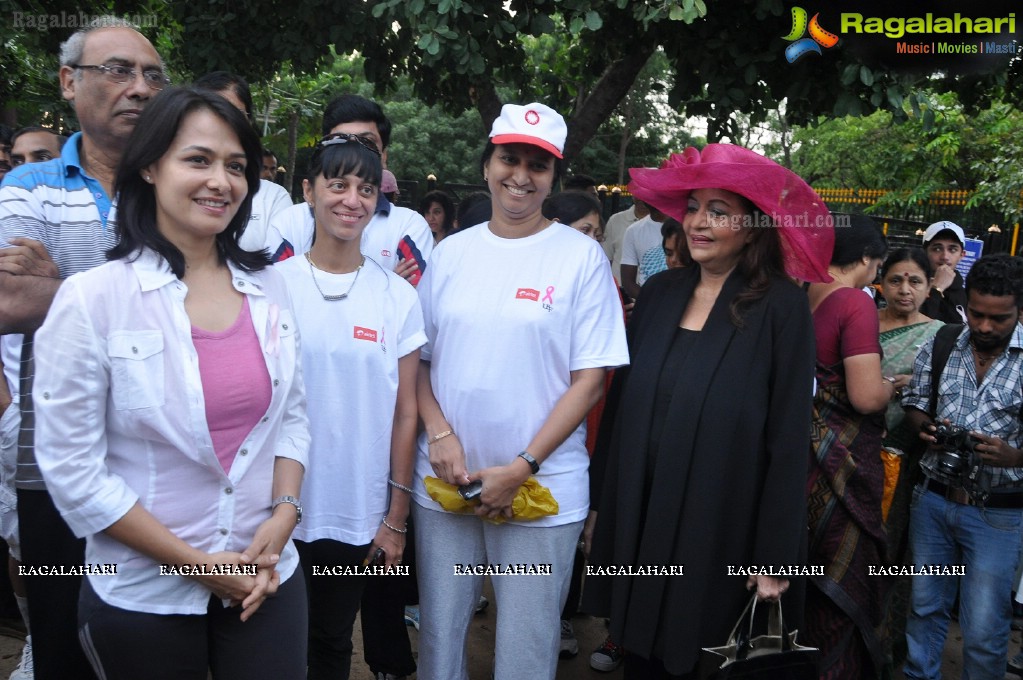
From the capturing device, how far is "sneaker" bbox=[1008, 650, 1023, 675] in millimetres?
3980

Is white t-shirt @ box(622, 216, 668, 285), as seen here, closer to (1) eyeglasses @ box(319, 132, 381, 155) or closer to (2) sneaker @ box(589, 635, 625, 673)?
(2) sneaker @ box(589, 635, 625, 673)

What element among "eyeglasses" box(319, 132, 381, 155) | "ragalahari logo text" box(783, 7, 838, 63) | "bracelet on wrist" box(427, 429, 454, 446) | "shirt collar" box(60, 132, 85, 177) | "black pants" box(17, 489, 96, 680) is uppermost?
"ragalahari logo text" box(783, 7, 838, 63)

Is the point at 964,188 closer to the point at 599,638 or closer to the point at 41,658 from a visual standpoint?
the point at 599,638

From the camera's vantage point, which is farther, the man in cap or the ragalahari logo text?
the man in cap

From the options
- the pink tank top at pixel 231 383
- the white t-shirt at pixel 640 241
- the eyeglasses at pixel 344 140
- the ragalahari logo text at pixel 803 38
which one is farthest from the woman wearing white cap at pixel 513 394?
the white t-shirt at pixel 640 241

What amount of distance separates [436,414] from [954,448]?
2.21m

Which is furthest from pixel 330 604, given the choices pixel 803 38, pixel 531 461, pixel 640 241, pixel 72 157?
pixel 640 241

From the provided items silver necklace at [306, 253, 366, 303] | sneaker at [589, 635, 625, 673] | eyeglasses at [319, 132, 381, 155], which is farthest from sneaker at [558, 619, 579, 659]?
eyeglasses at [319, 132, 381, 155]

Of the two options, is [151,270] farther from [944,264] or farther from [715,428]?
[944,264]

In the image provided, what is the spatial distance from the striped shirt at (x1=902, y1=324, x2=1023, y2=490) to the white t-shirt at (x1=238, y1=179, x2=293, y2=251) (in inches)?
115

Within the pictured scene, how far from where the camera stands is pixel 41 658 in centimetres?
228

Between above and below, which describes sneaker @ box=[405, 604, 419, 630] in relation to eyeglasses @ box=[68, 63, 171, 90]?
below

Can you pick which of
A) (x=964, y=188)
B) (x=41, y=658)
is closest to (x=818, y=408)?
(x=41, y=658)

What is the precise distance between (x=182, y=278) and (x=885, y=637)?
10.2 ft
